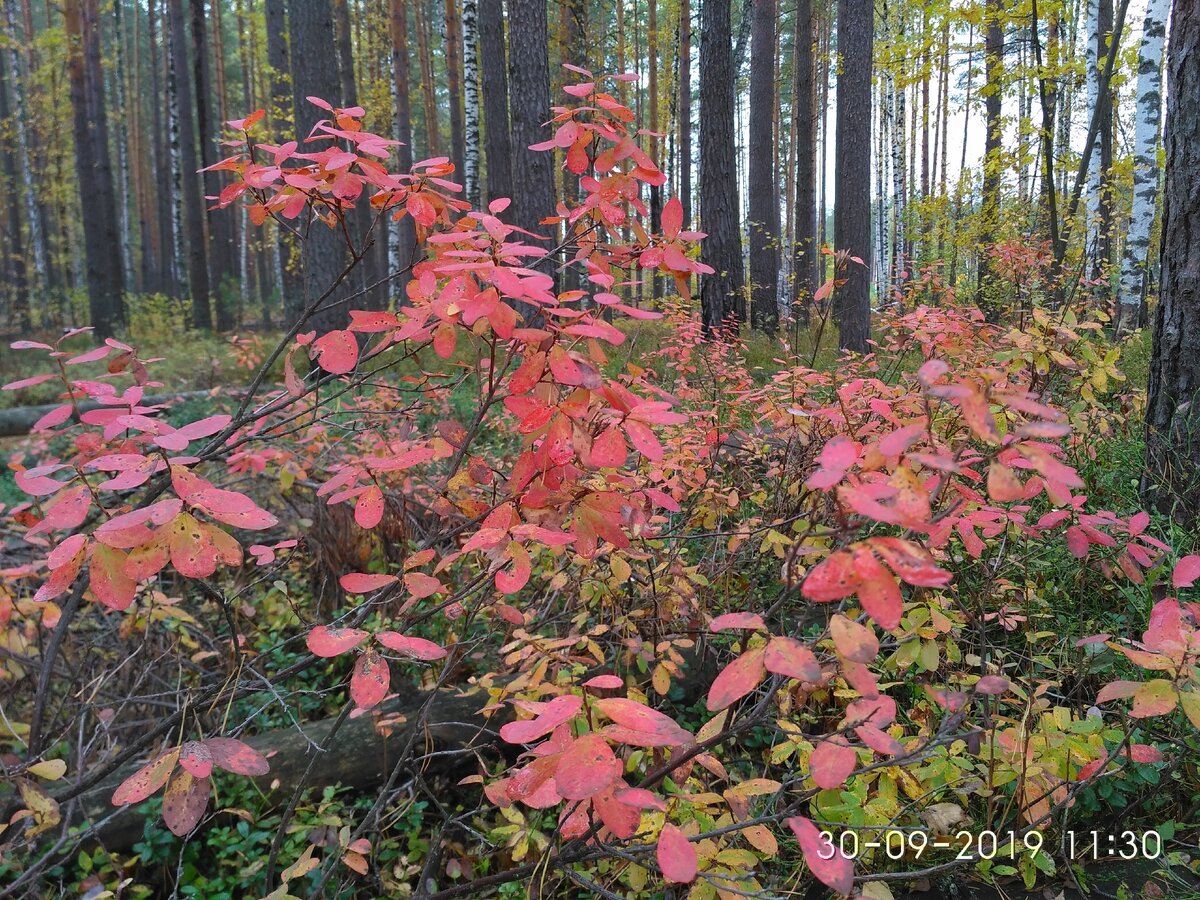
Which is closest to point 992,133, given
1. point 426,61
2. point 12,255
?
point 426,61

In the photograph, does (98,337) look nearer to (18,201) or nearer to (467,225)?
(467,225)

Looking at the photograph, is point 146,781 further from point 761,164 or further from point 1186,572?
point 761,164

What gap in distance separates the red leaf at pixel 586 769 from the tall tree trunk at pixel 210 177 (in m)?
12.9

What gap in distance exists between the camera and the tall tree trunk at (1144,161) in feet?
24.9

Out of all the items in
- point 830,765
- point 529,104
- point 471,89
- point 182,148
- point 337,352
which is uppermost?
point 471,89

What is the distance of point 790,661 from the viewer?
76 cm

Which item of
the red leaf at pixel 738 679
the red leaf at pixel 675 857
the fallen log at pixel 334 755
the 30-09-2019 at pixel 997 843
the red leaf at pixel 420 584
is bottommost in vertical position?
the fallen log at pixel 334 755

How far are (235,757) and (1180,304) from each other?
3.30m

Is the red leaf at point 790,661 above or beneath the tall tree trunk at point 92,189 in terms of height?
beneath

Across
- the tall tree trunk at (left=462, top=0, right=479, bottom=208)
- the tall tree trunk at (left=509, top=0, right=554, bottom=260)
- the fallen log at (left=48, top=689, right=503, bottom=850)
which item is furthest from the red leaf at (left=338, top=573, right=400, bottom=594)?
the tall tree trunk at (left=462, top=0, right=479, bottom=208)

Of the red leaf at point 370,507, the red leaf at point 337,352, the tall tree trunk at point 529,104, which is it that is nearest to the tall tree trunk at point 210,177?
the tall tree trunk at point 529,104

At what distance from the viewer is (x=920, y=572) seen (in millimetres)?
685

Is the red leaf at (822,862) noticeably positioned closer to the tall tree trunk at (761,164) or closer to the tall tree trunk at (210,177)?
the tall tree trunk at (761,164)

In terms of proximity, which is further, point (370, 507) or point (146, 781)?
point (370, 507)
